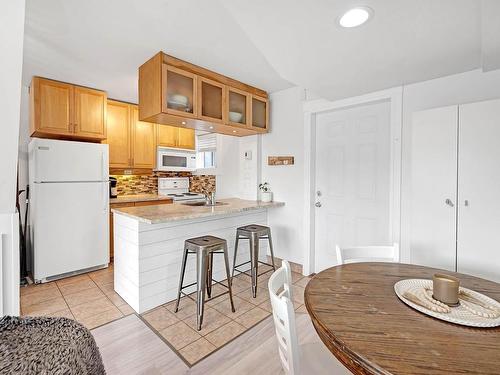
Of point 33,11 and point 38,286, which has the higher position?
point 33,11

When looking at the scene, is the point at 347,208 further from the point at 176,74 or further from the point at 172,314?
the point at 176,74

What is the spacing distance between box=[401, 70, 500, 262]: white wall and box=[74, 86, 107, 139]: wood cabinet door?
3557 mm

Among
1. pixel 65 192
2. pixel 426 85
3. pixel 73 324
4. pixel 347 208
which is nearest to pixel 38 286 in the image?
pixel 65 192

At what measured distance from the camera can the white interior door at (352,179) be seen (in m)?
2.64

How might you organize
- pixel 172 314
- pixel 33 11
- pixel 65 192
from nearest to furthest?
pixel 33 11
pixel 172 314
pixel 65 192

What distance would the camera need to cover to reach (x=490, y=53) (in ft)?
5.53

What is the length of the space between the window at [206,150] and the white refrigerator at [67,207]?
1768mm

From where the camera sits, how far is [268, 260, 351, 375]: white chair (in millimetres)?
910

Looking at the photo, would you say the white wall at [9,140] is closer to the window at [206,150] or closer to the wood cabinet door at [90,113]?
the wood cabinet door at [90,113]

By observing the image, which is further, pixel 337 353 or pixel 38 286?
pixel 38 286

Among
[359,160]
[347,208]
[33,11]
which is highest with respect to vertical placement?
[33,11]

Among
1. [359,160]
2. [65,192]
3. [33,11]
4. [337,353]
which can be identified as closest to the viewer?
[337,353]

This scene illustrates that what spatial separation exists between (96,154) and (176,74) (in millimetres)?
1593

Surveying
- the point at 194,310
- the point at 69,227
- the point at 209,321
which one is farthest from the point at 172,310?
the point at 69,227
